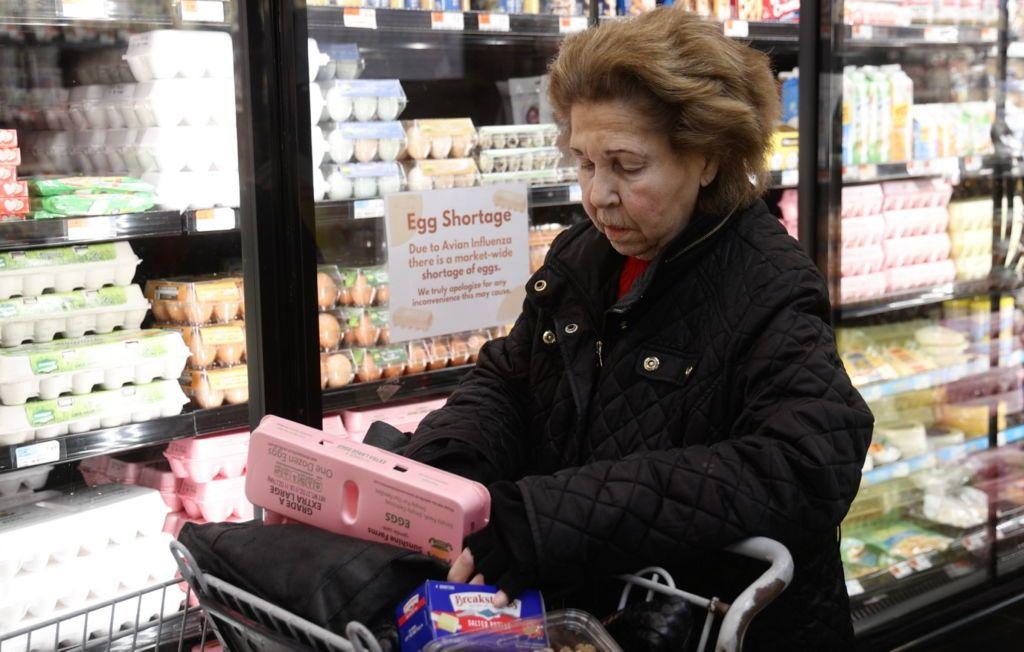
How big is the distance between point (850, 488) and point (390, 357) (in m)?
1.59

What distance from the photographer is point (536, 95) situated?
3160mm

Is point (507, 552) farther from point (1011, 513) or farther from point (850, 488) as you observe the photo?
point (1011, 513)

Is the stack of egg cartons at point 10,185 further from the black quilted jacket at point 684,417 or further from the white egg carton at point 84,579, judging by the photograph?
the black quilted jacket at point 684,417

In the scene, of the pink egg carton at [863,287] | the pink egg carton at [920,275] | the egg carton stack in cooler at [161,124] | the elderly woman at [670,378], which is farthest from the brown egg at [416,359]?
the pink egg carton at [920,275]

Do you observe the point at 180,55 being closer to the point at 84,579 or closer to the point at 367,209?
the point at 367,209

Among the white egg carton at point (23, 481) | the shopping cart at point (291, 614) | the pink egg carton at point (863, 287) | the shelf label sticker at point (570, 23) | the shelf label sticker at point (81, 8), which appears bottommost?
the white egg carton at point (23, 481)

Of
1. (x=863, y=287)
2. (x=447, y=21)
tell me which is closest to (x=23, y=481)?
(x=447, y=21)

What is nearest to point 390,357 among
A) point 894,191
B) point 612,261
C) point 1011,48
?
point 612,261

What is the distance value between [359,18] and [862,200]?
1926 millimetres

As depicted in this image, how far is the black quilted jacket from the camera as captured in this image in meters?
1.33

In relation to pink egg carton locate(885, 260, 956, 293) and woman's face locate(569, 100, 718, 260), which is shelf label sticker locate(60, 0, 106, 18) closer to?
woman's face locate(569, 100, 718, 260)

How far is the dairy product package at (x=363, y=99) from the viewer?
271 centimetres

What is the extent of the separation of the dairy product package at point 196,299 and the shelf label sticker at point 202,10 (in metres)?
0.59

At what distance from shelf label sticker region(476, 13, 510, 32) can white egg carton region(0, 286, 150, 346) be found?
1.00m
